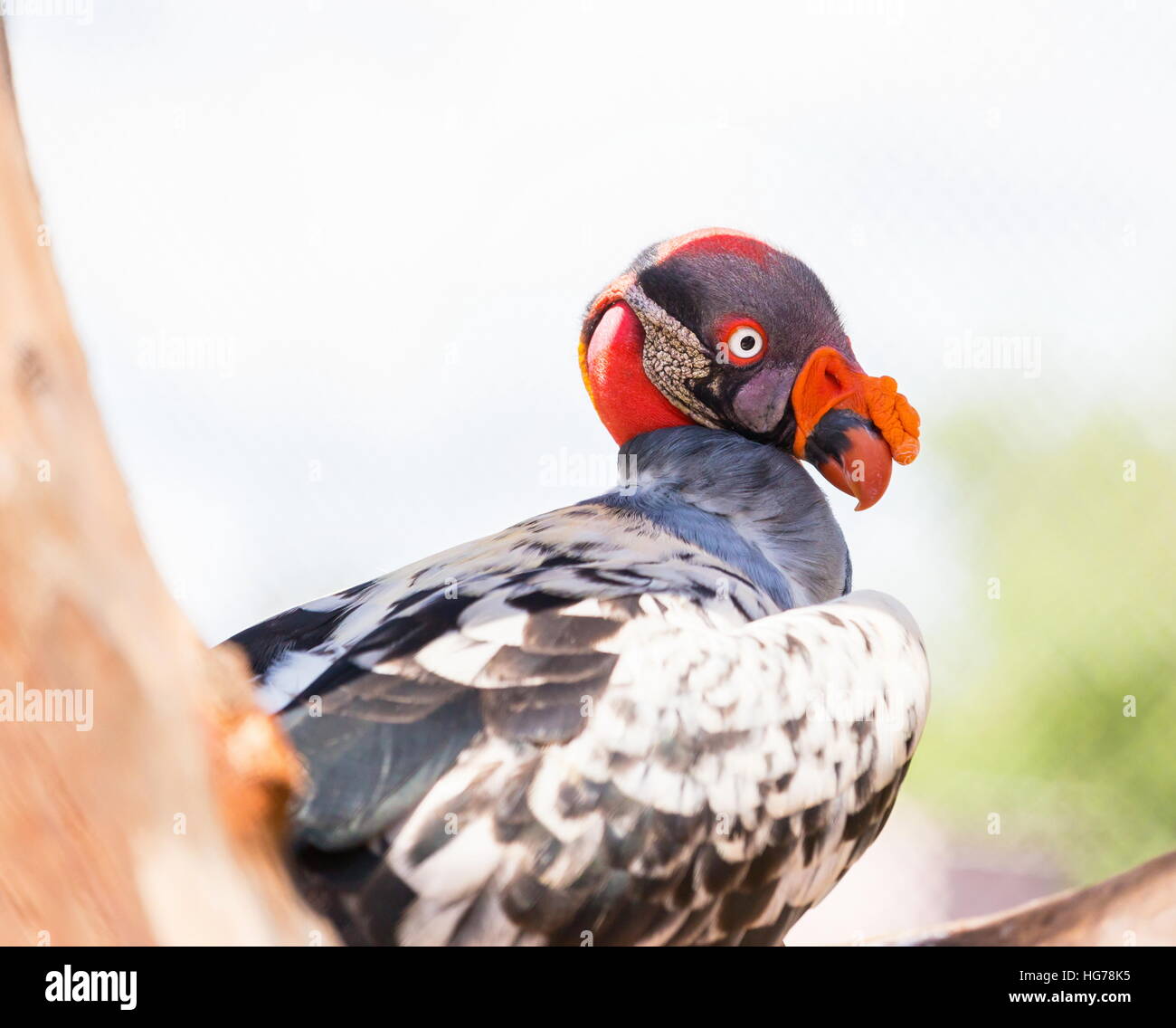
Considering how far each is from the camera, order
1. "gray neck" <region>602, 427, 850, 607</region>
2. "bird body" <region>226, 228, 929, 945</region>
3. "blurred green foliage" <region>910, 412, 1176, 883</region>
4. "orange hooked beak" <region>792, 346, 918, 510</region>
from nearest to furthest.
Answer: "bird body" <region>226, 228, 929, 945</region> < "gray neck" <region>602, 427, 850, 607</region> < "orange hooked beak" <region>792, 346, 918, 510</region> < "blurred green foliage" <region>910, 412, 1176, 883</region>

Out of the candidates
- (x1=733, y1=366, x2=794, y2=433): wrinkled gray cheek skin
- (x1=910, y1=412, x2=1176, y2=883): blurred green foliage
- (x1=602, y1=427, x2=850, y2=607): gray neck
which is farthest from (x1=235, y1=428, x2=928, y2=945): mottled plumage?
(x1=910, y1=412, x2=1176, y2=883): blurred green foliage

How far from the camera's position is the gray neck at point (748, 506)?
3.06 m

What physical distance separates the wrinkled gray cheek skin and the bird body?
726 millimetres

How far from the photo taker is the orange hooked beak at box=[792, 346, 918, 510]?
3.24 m

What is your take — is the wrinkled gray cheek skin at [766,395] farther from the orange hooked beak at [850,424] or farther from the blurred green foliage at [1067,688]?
the blurred green foliage at [1067,688]

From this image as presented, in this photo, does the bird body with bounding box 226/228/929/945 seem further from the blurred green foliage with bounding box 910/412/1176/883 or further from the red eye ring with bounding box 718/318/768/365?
the blurred green foliage with bounding box 910/412/1176/883

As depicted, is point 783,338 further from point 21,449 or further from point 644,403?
point 21,449

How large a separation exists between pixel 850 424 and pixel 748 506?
40cm

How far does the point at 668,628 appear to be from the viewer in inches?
92.8

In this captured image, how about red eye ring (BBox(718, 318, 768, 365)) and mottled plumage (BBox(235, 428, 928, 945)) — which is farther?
red eye ring (BBox(718, 318, 768, 365))

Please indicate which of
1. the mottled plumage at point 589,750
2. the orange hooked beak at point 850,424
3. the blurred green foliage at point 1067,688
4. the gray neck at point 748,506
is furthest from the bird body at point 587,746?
the blurred green foliage at point 1067,688

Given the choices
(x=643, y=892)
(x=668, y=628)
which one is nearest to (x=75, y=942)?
(x=643, y=892)

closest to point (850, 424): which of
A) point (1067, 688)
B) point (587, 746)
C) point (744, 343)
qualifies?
point (744, 343)
